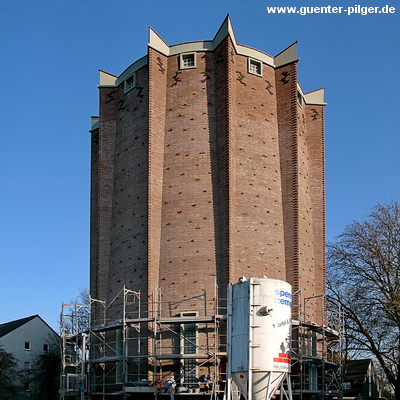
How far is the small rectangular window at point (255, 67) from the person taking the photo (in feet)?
124

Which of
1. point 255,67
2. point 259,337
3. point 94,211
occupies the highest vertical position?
point 255,67

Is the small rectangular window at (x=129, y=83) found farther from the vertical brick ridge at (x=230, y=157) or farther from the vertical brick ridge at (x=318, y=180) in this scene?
the vertical brick ridge at (x=318, y=180)

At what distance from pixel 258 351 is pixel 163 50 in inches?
841

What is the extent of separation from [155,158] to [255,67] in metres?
8.85

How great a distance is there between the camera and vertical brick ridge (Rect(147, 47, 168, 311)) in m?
34.1

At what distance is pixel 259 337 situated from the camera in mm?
23984

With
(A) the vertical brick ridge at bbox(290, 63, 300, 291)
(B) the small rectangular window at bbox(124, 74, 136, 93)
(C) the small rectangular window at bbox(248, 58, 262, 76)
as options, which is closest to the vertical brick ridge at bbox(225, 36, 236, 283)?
(C) the small rectangular window at bbox(248, 58, 262, 76)

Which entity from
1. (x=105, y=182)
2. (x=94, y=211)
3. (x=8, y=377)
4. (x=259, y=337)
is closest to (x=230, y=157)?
(x=105, y=182)

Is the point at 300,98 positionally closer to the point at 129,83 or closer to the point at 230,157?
the point at 230,157

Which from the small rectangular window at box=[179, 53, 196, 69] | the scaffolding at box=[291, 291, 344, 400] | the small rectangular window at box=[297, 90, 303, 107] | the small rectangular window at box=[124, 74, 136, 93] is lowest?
the scaffolding at box=[291, 291, 344, 400]

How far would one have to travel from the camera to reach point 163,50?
3794 centimetres

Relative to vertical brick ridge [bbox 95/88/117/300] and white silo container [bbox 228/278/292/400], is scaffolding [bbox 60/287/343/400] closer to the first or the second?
vertical brick ridge [bbox 95/88/117/300]

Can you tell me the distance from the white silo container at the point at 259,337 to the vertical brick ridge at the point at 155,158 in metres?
9.63

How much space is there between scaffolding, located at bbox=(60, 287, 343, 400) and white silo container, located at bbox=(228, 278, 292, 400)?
4.89m
